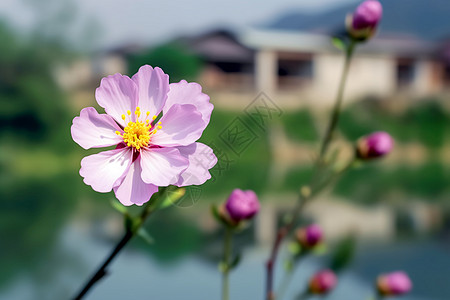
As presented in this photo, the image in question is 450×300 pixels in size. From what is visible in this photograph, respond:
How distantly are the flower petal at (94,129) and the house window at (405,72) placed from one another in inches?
315

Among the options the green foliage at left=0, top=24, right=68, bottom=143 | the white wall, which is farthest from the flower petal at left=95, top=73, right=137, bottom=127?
the white wall

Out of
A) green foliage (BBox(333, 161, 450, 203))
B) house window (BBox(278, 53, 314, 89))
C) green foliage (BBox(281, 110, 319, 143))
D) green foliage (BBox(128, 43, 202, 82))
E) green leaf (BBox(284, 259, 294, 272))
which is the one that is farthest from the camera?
house window (BBox(278, 53, 314, 89))

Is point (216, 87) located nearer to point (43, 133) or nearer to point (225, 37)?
point (225, 37)

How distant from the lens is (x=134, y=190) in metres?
0.21

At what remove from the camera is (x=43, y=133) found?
4.73 metres

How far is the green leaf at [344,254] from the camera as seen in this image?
434 millimetres

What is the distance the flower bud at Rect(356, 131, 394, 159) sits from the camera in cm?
41

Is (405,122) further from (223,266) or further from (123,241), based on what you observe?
(123,241)

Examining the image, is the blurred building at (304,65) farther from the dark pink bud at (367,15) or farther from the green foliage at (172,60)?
the dark pink bud at (367,15)

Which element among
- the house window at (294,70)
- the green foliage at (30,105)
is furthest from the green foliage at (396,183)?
the green foliage at (30,105)

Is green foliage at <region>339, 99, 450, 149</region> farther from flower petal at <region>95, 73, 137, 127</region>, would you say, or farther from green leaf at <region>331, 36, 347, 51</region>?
flower petal at <region>95, 73, 137, 127</region>

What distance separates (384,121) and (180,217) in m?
3.99

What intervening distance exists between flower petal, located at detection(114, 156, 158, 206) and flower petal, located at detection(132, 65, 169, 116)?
0.09 ft

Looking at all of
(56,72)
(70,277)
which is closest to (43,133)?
(56,72)
